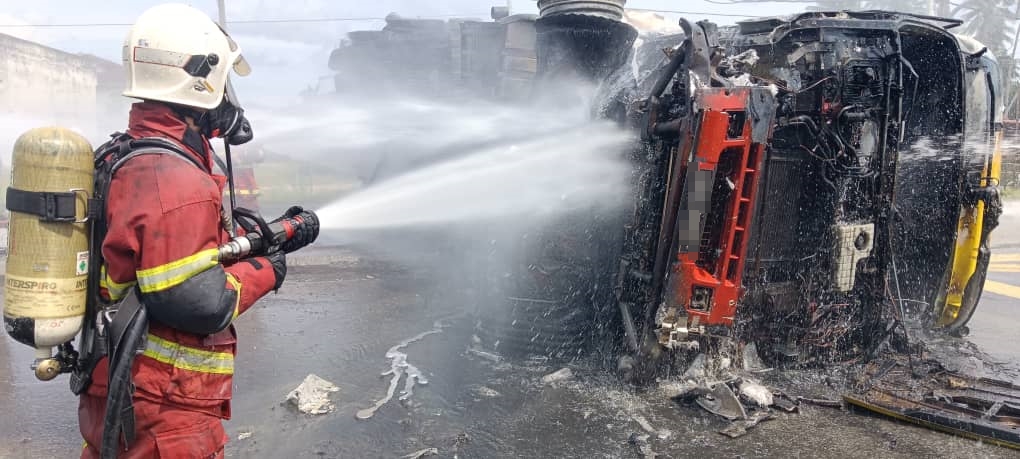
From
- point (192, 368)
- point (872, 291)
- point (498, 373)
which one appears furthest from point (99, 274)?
point (872, 291)

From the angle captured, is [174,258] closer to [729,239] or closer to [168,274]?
[168,274]

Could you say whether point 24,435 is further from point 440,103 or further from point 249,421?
point 440,103

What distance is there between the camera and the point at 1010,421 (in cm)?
385

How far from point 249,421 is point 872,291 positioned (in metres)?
4.47

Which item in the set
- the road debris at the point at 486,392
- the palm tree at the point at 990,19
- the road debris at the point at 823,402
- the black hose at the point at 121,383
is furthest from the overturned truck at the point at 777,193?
the palm tree at the point at 990,19

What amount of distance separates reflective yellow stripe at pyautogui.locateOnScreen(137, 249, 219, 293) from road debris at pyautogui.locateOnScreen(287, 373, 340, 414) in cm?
234

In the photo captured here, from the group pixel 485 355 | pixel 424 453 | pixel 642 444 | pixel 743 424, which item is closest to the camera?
pixel 424 453

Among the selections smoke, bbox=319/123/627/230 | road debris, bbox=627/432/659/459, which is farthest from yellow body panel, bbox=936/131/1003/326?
road debris, bbox=627/432/659/459

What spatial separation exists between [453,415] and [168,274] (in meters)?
2.43

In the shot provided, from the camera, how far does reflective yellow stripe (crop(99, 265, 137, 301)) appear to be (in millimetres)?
2020

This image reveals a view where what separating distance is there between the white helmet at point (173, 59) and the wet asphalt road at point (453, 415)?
2197mm

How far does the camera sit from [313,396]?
4.19 metres

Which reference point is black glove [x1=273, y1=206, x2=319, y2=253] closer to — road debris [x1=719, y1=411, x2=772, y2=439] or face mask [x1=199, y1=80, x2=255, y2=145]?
face mask [x1=199, y1=80, x2=255, y2=145]

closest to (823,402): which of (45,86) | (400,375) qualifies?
(400,375)
